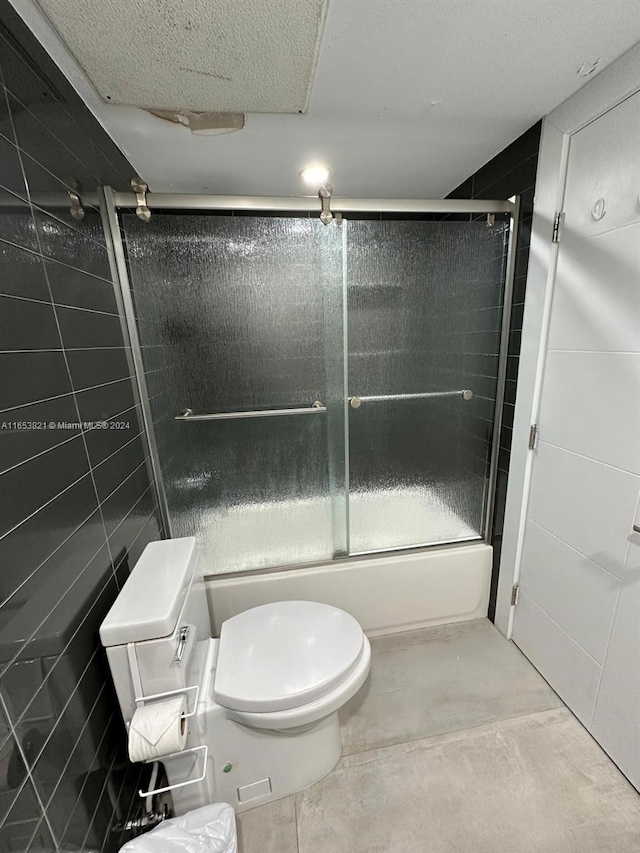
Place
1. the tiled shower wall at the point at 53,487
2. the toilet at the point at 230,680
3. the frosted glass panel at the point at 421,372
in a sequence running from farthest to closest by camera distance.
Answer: the frosted glass panel at the point at 421,372 < the toilet at the point at 230,680 < the tiled shower wall at the point at 53,487

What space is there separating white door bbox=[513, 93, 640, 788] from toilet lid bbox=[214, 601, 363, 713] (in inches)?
32.0

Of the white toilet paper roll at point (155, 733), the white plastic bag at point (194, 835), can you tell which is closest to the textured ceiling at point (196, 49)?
the white toilet paper roll at point (155, 733)

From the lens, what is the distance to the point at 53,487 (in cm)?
78

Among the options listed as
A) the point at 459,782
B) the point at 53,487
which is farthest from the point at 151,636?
the point at 459,782

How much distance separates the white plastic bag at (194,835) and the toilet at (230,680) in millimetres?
68

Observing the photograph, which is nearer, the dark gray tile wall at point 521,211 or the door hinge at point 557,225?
the door hinge at point 557,225

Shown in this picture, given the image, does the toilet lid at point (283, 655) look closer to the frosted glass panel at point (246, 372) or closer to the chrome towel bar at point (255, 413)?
the frosted glass panel at point (246, 372)

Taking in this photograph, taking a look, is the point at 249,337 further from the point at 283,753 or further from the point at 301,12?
the point at 283,753

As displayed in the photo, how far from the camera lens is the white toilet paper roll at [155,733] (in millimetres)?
812

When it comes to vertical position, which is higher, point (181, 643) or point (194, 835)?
point (181, 643)

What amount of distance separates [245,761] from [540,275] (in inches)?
73.6

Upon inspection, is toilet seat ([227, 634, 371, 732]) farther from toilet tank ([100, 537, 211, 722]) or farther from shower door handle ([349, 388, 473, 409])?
shower door handle ([349, 388, 473, 409])

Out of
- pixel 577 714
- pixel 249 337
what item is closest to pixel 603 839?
pixel 577 714

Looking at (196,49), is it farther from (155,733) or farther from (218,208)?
(155,733)
